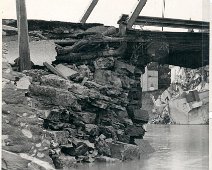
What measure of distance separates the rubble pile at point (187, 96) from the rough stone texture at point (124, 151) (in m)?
0.44

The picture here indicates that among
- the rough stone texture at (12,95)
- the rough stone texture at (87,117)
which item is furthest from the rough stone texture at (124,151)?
the rough stone texture at (12,95)

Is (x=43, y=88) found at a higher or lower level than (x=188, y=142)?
higher

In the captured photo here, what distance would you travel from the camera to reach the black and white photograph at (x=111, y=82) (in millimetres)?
4492

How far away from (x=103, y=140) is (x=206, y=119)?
1.20 meters

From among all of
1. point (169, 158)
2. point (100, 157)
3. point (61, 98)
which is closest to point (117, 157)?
point (100, 157)

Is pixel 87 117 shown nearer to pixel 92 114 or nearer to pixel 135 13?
pixel 92 114

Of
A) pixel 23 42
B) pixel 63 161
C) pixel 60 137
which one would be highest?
pixel 23 42

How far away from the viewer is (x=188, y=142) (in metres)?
5.23

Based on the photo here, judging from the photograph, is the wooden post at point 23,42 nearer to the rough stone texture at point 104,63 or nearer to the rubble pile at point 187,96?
the rough stone texture at point 104,63

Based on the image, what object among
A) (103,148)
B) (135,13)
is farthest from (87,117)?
(135,13)

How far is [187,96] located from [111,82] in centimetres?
94

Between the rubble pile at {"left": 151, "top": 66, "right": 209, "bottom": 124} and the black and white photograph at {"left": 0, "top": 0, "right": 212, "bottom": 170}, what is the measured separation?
0.01 metres

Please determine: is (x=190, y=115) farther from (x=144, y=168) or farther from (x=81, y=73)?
(x=81, y=73)

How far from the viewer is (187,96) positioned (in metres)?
5.16
